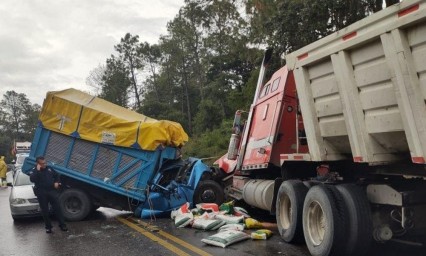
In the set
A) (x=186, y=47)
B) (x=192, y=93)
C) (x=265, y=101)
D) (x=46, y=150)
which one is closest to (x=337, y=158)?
(x=265, y=101)

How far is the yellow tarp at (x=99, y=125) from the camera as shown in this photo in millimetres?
10648

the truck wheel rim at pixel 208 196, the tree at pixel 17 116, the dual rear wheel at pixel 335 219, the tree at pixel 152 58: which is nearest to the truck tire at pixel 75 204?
the truck wheel rim at pixel 208 196

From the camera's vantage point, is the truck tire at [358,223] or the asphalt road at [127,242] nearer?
the truck tire at [358,223]

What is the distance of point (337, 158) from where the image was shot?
6027 millimetres

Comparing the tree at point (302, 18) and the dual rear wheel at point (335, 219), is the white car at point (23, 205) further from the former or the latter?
the tree at point (302, 18)

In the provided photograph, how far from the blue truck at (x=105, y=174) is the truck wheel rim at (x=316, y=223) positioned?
499cm

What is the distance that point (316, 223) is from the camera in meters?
6.18

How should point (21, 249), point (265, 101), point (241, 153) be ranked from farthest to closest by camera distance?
point (241, 153) < point (265, 101) < point (21, 249)

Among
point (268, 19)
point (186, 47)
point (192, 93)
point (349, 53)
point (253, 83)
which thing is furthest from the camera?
point (192, 93)

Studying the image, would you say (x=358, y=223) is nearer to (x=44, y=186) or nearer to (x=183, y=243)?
(x=183, y=243)

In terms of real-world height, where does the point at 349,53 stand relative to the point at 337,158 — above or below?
above

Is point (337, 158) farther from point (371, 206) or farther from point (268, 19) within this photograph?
point (268, 19)

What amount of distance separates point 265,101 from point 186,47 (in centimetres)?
4378

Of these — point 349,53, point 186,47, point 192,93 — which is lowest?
point 349,53
